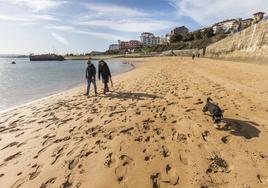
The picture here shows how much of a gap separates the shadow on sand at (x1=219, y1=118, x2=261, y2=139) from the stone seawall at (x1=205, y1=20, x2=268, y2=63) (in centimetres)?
1614

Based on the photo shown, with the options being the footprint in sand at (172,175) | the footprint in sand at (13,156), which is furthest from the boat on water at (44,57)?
the footprint in sand at (172,175)

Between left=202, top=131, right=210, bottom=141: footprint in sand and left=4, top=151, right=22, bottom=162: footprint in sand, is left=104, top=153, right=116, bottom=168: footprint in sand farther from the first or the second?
left=4, top=151, right=22, bottom=162: footprint in sand

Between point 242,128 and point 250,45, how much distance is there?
2056 centimetres

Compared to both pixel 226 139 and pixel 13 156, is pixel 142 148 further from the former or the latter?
pixel 13 156

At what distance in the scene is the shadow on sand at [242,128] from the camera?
493 centimetres

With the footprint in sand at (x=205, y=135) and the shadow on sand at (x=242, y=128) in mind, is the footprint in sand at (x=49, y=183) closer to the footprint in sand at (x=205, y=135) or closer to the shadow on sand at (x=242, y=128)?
the footprint in sand at (x=205, y=135)

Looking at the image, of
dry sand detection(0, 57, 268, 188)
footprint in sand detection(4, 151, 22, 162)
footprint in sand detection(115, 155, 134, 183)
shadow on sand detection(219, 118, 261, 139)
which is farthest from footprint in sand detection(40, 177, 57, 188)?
shadow on sand detection(219, 118, 261, 139)

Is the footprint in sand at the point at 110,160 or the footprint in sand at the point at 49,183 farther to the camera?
the footprint in sand at the point at 110,160

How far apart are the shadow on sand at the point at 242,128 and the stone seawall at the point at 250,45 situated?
16.1 m

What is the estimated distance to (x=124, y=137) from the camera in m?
5.35

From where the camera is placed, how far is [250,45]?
22.3 meters

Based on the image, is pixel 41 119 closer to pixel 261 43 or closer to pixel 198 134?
pixel 198 134

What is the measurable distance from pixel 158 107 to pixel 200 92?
2743 millimetres

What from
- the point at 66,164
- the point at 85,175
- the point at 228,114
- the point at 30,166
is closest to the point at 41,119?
Answer: the point at 30,166
